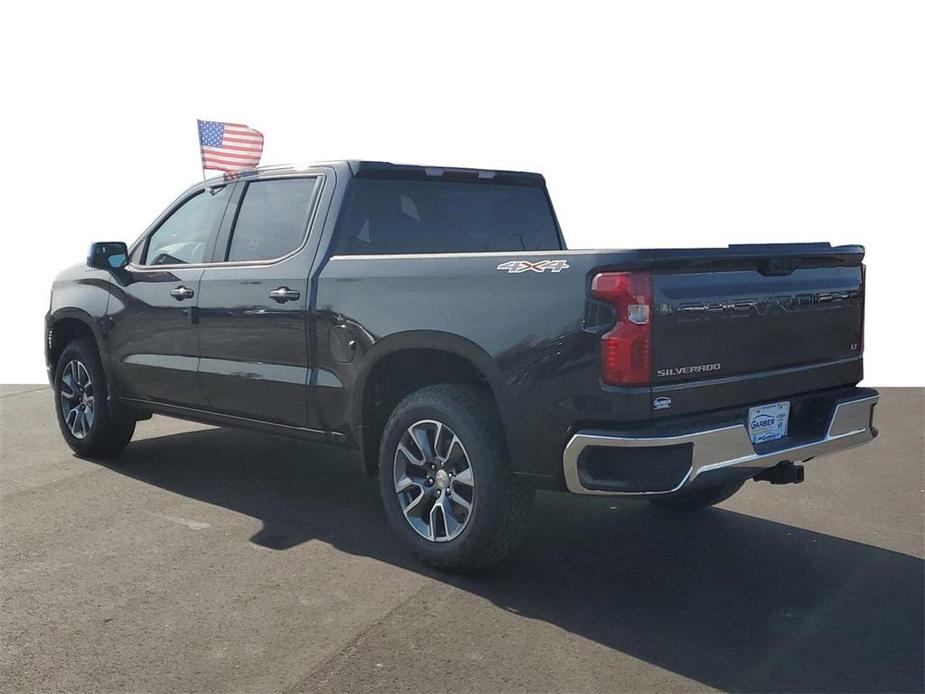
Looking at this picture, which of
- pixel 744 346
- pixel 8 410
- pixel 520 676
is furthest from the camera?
pixel 8 410

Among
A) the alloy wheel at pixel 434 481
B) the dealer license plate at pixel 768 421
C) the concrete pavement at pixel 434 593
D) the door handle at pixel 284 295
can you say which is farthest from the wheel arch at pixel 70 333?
the dealer license plate at pixel 768 421

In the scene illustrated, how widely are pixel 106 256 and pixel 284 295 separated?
1.94 meters

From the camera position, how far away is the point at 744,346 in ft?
13.7

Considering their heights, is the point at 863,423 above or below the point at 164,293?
below

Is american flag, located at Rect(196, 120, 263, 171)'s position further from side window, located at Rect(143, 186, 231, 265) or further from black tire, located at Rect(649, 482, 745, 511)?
black tire, located at Rect(649, 482, 745, 511)

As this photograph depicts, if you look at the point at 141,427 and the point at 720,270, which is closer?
the point at 720,270

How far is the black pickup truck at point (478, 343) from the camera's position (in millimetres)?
3898

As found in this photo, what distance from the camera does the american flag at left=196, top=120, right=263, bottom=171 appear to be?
10.8 m

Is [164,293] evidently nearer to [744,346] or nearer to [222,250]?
[222,250]

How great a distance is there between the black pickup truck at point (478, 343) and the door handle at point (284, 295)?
0.02m

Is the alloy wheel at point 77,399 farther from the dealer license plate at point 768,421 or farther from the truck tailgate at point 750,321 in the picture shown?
the dealer license plate at point 768,421

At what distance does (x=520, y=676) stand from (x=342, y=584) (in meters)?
1.22

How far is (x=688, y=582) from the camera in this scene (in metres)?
4.43

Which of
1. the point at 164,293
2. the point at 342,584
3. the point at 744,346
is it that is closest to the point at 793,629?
the point at 744,346
